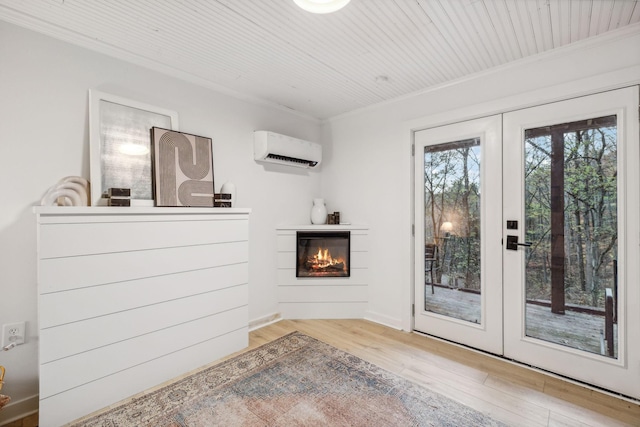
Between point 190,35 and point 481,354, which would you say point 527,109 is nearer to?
point 481,354

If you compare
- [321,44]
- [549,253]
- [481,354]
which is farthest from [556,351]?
[321,44]

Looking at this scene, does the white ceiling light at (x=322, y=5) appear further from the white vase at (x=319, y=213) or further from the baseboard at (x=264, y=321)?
the baseboard at (x=264, y=321)

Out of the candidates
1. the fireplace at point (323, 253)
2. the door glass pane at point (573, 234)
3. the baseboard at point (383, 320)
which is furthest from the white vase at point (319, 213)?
the door glass pane at point (573, 234)

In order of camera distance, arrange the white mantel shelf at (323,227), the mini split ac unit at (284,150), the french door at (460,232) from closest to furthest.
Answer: the french door at (460,232) → the mini split ac unit at (284,150) → the white mantel shelf at (323,227)

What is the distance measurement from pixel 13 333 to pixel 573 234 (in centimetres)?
376

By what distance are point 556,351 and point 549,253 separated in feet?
2.35

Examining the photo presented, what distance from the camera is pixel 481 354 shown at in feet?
8.05

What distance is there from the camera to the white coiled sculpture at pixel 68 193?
5.90 feet

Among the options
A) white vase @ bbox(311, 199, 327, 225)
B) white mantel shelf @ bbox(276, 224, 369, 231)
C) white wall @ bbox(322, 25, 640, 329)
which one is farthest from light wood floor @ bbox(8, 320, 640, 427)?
white vase @ bbox(311, 199, 327, 225)

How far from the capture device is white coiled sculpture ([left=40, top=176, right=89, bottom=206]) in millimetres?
1798

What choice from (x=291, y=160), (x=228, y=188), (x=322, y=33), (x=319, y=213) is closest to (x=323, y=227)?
(x=319, y=213)

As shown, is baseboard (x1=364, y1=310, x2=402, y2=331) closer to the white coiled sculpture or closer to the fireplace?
the fireplace

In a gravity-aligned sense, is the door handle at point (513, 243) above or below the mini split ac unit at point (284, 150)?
below

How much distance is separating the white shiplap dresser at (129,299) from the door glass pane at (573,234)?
242cm
